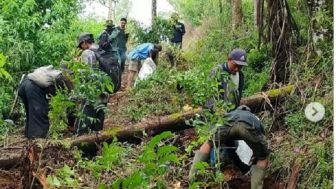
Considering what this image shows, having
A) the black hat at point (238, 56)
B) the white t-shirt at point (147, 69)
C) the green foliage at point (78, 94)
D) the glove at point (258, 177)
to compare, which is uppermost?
the black hat at point (238, 56)

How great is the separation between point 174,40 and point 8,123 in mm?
7458

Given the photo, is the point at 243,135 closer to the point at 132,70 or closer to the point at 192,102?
the point at 192,102

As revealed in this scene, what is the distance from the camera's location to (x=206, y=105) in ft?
20.3

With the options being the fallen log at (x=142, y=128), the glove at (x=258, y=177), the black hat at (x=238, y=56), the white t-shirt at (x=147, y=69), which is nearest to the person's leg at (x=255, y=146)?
the glove at (x=258, y=177)

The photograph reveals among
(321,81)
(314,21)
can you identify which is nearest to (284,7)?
(314,21)

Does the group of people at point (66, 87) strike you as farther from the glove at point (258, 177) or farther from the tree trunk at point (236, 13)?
the tree trunk at point (236, 13)

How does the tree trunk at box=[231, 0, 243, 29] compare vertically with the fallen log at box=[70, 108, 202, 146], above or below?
above

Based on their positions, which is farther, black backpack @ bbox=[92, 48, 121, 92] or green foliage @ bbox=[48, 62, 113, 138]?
black backpack @ bbox=[92, 48, 121, 92]

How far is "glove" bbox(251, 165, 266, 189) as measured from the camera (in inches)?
235

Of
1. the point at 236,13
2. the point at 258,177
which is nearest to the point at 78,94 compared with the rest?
the point at 258,177

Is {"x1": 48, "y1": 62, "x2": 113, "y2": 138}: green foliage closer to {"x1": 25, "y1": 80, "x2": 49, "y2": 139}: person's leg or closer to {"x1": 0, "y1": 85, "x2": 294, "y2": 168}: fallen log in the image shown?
{"x1": 0, "y1": 85, "x2": 294, "y2": 168}: fallen log

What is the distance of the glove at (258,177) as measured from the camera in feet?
19.6

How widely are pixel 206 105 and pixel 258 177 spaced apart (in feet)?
2.83

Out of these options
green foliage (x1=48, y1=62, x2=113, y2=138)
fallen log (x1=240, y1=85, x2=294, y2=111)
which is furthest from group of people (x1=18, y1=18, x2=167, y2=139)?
fallen log (x1=240, y1=85, x2=294, y2=111)
